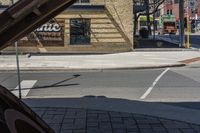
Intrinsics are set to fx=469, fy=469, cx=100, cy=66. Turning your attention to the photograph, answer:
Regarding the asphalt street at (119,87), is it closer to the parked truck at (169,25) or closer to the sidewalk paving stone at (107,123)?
the sidewalk paving stone at (107,123)

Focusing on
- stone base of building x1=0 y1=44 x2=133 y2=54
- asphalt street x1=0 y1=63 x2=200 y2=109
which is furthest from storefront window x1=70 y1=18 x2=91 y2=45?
asphalt street x1=0 y1=63 x2=200 y2=109

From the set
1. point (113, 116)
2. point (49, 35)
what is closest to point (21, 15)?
point (113, 116)

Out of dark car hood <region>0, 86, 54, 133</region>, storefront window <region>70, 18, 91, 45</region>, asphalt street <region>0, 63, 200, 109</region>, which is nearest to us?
Answer: dark car hood <region>0, 86, 54, 133</region>

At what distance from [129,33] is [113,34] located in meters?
1.04

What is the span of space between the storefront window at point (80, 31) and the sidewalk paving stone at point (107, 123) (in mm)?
21226

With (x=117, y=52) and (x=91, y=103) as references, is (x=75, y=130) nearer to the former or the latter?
(x=91, y=103)

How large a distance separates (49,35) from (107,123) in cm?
2248

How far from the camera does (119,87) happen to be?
1366cm

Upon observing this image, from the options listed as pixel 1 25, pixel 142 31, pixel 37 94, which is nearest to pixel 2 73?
pixel 37 94

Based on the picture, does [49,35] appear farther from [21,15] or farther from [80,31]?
[21,15]

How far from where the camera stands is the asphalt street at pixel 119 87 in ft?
38.0

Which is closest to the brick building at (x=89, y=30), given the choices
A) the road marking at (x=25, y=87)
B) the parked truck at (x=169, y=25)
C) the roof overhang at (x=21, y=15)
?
the road marking at (x=25, y=87)

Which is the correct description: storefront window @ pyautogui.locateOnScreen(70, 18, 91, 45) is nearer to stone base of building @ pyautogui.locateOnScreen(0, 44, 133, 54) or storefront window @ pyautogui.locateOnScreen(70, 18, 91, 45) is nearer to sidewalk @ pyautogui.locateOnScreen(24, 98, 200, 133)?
stone base of building @ pyautogui.locateOnScreen(0, 44, 133, 54)

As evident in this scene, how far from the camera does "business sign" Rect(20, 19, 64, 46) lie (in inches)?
1166
